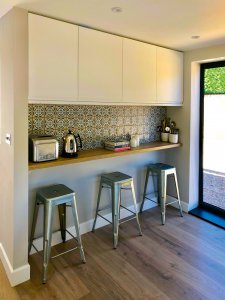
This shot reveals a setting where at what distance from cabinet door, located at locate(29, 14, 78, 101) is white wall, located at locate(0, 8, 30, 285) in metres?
0.08

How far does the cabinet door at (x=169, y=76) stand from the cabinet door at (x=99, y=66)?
68cm

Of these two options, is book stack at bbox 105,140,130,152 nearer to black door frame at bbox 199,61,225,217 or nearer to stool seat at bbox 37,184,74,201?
stool seat at bbox 37,184,74,201

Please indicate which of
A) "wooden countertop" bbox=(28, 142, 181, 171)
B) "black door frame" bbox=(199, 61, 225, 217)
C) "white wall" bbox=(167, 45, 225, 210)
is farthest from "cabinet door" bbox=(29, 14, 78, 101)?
"black door frame" bbox=(199, 61, 225, 217)

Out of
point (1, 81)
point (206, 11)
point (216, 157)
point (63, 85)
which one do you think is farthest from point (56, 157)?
point (216, 157)

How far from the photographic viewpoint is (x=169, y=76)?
3.21 meters

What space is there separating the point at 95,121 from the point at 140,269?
5.31 ft

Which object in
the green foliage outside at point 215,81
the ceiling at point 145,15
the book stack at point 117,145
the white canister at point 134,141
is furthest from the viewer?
the green foliage outside at point 215,81

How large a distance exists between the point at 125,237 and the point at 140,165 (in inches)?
39.4

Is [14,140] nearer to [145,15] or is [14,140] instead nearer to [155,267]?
[145,15]

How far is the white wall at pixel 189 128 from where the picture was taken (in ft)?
10.8

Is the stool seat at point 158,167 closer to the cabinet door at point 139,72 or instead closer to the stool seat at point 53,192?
the cabinet door at point 139,72

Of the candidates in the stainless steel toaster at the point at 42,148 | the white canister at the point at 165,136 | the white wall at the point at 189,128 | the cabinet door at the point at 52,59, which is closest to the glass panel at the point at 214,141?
the white wall at the point at 189,128

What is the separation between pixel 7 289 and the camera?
2.08 meters

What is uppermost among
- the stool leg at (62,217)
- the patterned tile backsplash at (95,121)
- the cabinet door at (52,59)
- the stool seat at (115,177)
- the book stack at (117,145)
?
the cabinet door at (52,59)
